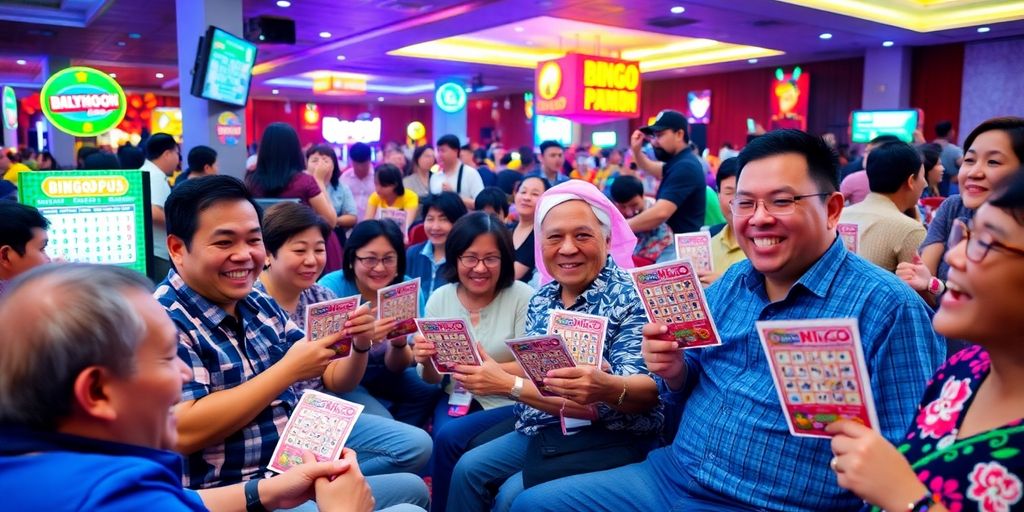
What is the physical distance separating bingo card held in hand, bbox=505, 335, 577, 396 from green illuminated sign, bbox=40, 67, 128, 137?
4.99 m

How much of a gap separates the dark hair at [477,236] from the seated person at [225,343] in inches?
38.3

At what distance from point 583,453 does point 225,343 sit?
103 centimetres

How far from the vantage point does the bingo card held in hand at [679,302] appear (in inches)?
68.4

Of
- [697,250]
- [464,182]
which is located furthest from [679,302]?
[464,182]

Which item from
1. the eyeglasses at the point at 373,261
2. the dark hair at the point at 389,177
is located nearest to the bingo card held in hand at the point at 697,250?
the eyeglasses at the point at 373,261

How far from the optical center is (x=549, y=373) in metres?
1.96

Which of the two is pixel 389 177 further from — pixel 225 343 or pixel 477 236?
pixel 225 343

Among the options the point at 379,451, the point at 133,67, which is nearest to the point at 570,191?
the point at 379,451

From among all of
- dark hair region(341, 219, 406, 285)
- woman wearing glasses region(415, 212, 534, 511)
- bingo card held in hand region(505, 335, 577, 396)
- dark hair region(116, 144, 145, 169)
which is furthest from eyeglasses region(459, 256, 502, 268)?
dark hair region(116, 144, 145, 169)

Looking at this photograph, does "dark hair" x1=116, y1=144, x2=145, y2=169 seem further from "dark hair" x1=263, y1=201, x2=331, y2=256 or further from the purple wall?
the purple wall

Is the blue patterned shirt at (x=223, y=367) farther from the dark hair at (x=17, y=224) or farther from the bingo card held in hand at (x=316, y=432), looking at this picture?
the dark hair at (x=17, y=224)

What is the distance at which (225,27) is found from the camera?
6.59 m

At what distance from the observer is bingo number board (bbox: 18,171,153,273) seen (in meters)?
2.85

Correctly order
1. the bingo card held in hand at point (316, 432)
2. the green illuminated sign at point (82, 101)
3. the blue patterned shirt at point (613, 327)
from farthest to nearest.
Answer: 1. the green illuminated sign at point (82, 101)
2. the blue patterned shirt at point (613, 327)
3. the bingo card held in hand at point (316, 432)
